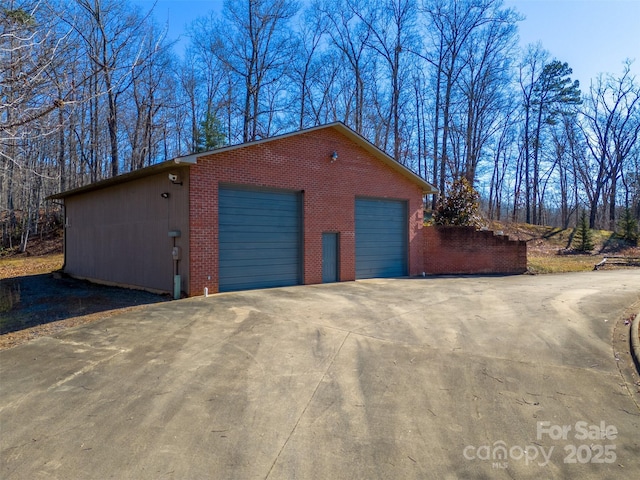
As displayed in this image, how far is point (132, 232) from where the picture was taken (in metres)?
12.4

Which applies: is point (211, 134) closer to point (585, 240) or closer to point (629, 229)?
point (585, 240)

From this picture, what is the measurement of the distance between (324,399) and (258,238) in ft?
25.4

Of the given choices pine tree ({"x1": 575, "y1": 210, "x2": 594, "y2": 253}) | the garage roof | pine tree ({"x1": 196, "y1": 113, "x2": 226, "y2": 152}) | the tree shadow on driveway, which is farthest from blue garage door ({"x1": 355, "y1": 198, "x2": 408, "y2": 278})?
pine tree ({"x1": 575, "y1": 210, "x2": 594, "y2": 253})

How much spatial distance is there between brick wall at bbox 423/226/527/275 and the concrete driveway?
8.51m

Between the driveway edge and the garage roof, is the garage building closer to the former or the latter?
the garage roof

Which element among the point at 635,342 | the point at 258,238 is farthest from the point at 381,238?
the point at 635,342

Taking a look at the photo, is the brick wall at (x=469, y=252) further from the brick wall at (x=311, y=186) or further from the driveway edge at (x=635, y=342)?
the driveway edge at (x=635, y=342)

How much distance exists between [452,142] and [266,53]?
1690 centimetres

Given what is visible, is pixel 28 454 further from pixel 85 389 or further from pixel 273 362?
pixel 273 362

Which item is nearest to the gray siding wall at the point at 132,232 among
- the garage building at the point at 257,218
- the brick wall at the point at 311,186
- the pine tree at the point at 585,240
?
the garage building at the point at 257,218

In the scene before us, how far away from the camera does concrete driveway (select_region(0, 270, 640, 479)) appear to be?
10.5ft

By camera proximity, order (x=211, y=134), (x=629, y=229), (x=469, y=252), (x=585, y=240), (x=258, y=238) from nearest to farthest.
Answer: (x=258, y=238) < (x=469, y=252) < (x=211, y=134) < (x=585, y=240) < (x=629, y=229)

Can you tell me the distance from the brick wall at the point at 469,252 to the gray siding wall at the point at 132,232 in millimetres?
10368

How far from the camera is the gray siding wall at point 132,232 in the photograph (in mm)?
10547
